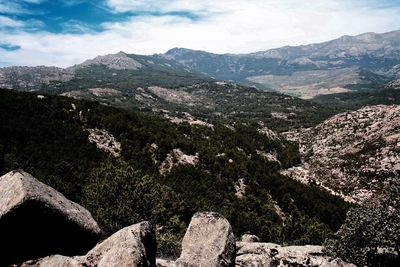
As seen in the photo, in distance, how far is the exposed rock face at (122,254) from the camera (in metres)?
19.8

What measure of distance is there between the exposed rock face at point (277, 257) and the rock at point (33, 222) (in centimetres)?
1348

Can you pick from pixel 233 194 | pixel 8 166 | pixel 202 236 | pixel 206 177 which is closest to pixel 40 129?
pixel 8 166

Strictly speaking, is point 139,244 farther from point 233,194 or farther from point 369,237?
point 233,194

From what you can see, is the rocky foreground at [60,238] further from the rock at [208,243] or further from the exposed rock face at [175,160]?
the exposed rock face at [175,160]

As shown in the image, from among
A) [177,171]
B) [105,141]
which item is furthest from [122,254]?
[105,141]

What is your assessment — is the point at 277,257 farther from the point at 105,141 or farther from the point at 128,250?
the point at 105,141

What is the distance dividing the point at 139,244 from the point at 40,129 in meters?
87.6

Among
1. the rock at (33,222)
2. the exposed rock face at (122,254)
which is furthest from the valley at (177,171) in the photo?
the rock at (33,222)

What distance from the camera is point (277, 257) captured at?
32.9 meters

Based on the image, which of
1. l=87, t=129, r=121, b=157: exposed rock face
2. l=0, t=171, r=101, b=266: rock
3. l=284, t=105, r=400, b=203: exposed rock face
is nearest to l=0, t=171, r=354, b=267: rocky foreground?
l=0, t=171, r=101, b=266: rock

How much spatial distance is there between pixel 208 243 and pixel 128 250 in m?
8.22

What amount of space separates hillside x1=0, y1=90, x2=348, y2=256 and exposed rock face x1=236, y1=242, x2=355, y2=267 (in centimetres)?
2325

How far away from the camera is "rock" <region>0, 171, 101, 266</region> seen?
21.5 meters

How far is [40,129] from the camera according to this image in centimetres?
9975
